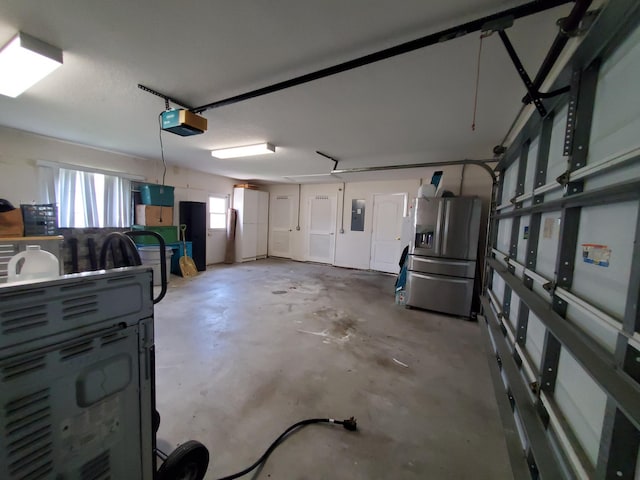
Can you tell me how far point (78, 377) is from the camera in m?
0.82

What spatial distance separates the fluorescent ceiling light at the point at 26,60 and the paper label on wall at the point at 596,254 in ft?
11.1

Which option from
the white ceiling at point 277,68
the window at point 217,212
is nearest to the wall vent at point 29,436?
the white ceiling at point 277,68

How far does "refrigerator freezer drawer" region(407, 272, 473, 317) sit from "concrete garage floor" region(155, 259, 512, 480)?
19 cm

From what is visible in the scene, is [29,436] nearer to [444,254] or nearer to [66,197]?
[444,254]

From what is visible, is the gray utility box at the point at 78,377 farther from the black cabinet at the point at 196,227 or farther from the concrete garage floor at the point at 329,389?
the black cabinet at the point at 196,227

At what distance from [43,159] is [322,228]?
584cm

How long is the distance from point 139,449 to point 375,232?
611 cm

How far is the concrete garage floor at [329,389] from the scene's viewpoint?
1.47 m

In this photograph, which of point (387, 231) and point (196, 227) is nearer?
point (196, 227)

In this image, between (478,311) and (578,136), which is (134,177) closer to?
(578,136)

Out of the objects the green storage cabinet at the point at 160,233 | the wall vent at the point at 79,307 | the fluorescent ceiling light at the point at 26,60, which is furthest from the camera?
the green storage cabinet at the point at 160,233

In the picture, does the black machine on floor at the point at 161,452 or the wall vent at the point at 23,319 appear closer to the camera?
the wall vent at the point at 23,319

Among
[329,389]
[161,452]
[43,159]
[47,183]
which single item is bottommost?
[329,389]

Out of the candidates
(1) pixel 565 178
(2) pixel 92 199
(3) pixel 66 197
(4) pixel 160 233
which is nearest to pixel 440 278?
(1) pixel 565 178
